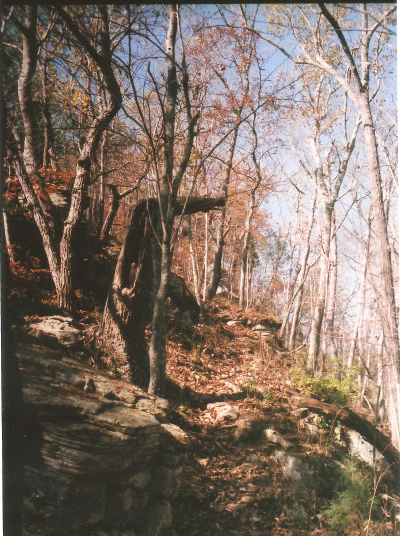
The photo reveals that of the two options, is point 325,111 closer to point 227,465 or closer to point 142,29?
point 142,29

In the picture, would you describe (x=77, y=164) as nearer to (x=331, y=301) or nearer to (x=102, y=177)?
(x=102, y=177)

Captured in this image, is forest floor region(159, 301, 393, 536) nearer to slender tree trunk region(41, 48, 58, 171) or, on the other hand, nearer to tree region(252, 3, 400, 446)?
tree region(252, 3, 400, 446)

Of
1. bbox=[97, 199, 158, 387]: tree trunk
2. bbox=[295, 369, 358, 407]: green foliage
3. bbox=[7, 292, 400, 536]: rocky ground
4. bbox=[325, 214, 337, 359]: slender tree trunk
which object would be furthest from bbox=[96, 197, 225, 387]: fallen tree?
bbox=[325, 214, 337, 359]: slender tree trunk

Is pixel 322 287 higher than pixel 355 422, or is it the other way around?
pixel 322 287

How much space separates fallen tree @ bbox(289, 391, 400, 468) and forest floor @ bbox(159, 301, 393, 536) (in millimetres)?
139

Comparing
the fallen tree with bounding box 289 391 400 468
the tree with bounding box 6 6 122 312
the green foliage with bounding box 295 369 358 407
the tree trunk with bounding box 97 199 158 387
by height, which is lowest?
the fallen tree with bounding box 289 391 400 468

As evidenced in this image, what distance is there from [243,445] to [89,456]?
1909 mm

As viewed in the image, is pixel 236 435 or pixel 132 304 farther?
pixel 132 304

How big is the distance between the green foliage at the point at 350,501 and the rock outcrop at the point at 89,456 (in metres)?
1.31

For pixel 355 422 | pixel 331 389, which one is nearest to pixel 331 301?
pixel 331 389

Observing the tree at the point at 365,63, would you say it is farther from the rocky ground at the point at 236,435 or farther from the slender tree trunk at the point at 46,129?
the slender tree trunk at the point at 46,129

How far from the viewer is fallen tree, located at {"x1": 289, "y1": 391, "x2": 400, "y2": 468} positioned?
10.2 ft

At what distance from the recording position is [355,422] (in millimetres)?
3596

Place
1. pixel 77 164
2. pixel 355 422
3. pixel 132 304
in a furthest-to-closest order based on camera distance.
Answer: pixel 77 164 → pixel 132 304 → pixel 355 422
